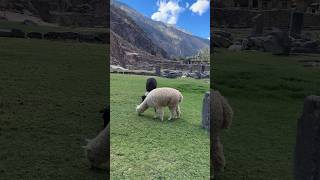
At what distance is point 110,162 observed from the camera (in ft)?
8.18

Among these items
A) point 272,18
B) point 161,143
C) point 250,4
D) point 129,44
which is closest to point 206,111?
point 161,143

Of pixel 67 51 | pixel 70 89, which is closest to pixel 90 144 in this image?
pixel 67 51

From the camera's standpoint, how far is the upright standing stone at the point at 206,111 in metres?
2.47

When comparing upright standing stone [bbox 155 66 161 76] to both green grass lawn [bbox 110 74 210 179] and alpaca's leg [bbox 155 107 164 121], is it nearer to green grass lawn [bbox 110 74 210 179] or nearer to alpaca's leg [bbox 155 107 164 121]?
green grass lawn [bbox 110 74 210 179]

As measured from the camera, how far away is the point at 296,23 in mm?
9727

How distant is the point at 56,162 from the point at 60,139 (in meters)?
0.49

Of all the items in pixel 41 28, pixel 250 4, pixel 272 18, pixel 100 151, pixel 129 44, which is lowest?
pixel 100 151

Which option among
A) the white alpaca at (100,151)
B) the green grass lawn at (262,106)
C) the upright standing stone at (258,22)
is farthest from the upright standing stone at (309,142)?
the upright standing stone at (258,22)

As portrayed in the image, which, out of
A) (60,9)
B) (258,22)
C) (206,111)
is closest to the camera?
(206,111)

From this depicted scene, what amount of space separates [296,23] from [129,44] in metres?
7.81

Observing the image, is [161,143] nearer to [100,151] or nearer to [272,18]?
[100,151]

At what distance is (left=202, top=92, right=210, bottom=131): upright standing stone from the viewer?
2.47 m

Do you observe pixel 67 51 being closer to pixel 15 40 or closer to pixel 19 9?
pixel 15 40

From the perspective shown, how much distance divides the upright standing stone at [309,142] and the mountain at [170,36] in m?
0.88
